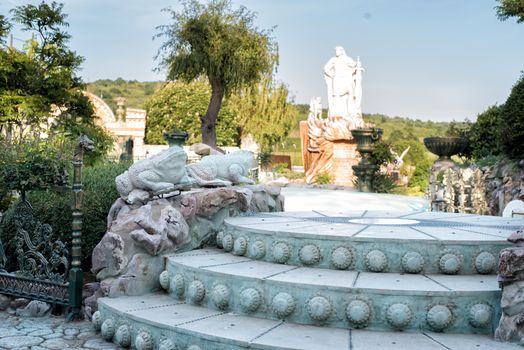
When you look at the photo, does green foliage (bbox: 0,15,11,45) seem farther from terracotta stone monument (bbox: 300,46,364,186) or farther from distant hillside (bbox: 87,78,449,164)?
distant hillside (bbox: 87,78,449,164)

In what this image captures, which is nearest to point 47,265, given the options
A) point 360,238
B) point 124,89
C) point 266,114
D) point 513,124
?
point 360,238

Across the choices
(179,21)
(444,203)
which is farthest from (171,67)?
(444,203)

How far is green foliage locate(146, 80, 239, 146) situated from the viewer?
36094 millimetres

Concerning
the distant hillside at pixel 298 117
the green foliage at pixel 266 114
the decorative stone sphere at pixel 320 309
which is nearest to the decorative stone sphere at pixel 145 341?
the decorative stone sphere at pixel 320 309

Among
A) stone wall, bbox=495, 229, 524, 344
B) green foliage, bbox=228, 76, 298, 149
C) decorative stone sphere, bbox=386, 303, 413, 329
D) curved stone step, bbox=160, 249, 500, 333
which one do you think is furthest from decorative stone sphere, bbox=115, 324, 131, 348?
green foliage, bbox=228, 76, 298, 149

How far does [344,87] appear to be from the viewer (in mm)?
22328

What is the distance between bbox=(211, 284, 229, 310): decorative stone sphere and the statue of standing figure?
1821cm

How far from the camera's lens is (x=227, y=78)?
2078cm

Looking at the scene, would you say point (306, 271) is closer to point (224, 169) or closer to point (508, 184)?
point (224, 169)

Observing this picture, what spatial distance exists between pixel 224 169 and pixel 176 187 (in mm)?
1200

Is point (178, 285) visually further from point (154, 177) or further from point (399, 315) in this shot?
point (399, 315)

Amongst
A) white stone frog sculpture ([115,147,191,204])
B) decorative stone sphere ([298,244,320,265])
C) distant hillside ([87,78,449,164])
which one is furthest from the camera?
distant hillside ([87,78,449,164])

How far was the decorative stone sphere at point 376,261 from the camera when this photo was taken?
15.1 ft

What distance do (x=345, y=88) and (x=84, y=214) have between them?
16661 millimetres
